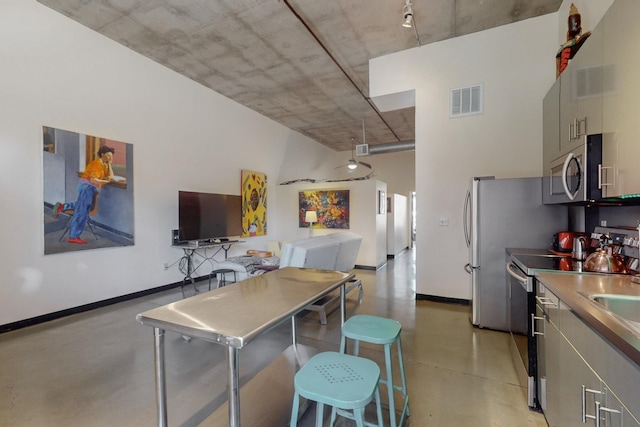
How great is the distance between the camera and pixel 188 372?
7.68ft

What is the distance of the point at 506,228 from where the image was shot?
116 inches

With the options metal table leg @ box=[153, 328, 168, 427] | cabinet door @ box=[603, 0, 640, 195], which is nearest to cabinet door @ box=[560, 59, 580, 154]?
cabinet door @ box=[603, 0, 640, 195]

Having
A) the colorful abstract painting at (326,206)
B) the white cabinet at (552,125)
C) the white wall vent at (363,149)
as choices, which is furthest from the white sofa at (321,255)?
the white wall vent at (363,149)

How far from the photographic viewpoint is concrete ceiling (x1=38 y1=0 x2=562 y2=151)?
3271mm

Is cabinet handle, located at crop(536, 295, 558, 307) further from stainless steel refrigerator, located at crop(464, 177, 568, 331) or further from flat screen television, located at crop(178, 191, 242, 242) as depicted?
flat screen television, located at crop(178, 191, 242, 242)

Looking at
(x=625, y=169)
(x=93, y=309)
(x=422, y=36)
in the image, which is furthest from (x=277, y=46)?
(x=93, y=309)

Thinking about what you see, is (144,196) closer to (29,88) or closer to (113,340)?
(29,88)

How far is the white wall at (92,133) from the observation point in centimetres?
310

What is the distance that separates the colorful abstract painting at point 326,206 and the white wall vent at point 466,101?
3422 mm

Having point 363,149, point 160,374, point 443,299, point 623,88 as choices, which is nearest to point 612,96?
point 623,88

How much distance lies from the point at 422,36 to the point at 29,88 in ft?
16.0

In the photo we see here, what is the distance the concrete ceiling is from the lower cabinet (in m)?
3.51

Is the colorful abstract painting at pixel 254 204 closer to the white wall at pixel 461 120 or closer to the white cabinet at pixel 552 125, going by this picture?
the white wall at pixel 461 120

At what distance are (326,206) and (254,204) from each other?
182 centimetres
